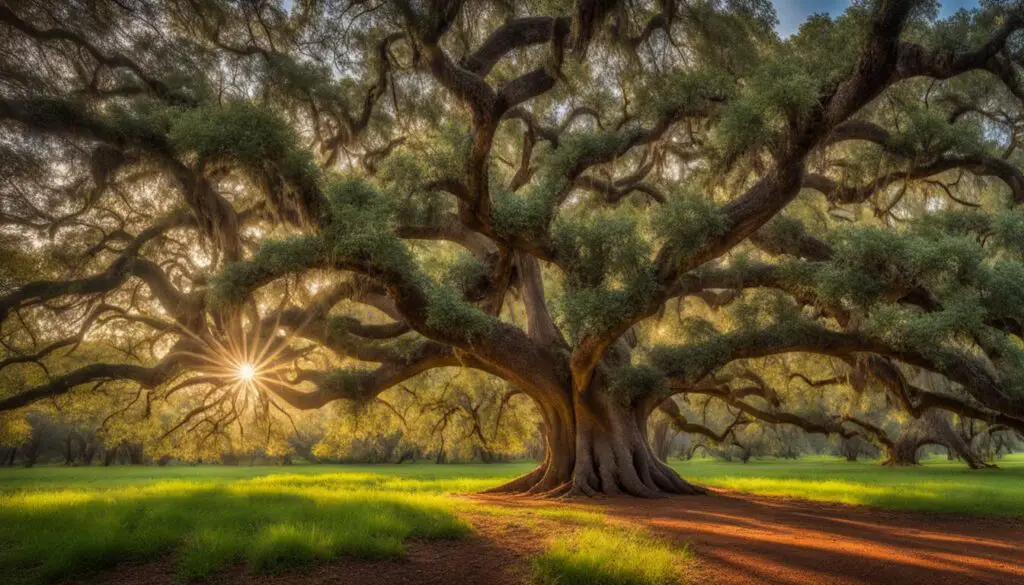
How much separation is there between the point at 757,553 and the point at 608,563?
2075 millimetres

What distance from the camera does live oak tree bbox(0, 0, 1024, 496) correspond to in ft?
28.6

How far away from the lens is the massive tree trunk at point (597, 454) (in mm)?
12320

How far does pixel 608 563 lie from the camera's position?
469cm

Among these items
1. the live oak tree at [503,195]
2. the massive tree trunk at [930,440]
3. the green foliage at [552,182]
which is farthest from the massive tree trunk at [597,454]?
the massive tree trunk at [930,440]

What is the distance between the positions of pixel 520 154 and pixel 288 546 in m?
12.3

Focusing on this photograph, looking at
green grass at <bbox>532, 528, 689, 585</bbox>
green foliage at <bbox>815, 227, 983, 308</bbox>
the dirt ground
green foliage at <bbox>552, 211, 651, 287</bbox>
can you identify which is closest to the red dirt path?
the dirt ground

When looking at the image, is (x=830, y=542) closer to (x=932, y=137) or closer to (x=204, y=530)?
(x=204, y=530)

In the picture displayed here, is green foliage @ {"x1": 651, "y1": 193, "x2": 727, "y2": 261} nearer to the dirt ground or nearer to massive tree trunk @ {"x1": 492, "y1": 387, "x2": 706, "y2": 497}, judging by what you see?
the dirt ground

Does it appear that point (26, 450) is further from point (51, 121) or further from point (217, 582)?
point (217, 582)

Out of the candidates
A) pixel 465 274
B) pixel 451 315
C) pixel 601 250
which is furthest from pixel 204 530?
pixel 465 274

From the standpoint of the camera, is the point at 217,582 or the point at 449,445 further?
the point at 449,445

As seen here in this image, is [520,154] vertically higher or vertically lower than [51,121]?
higher

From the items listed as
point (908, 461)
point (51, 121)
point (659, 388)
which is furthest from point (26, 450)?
point (908, 461)

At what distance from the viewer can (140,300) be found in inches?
505
